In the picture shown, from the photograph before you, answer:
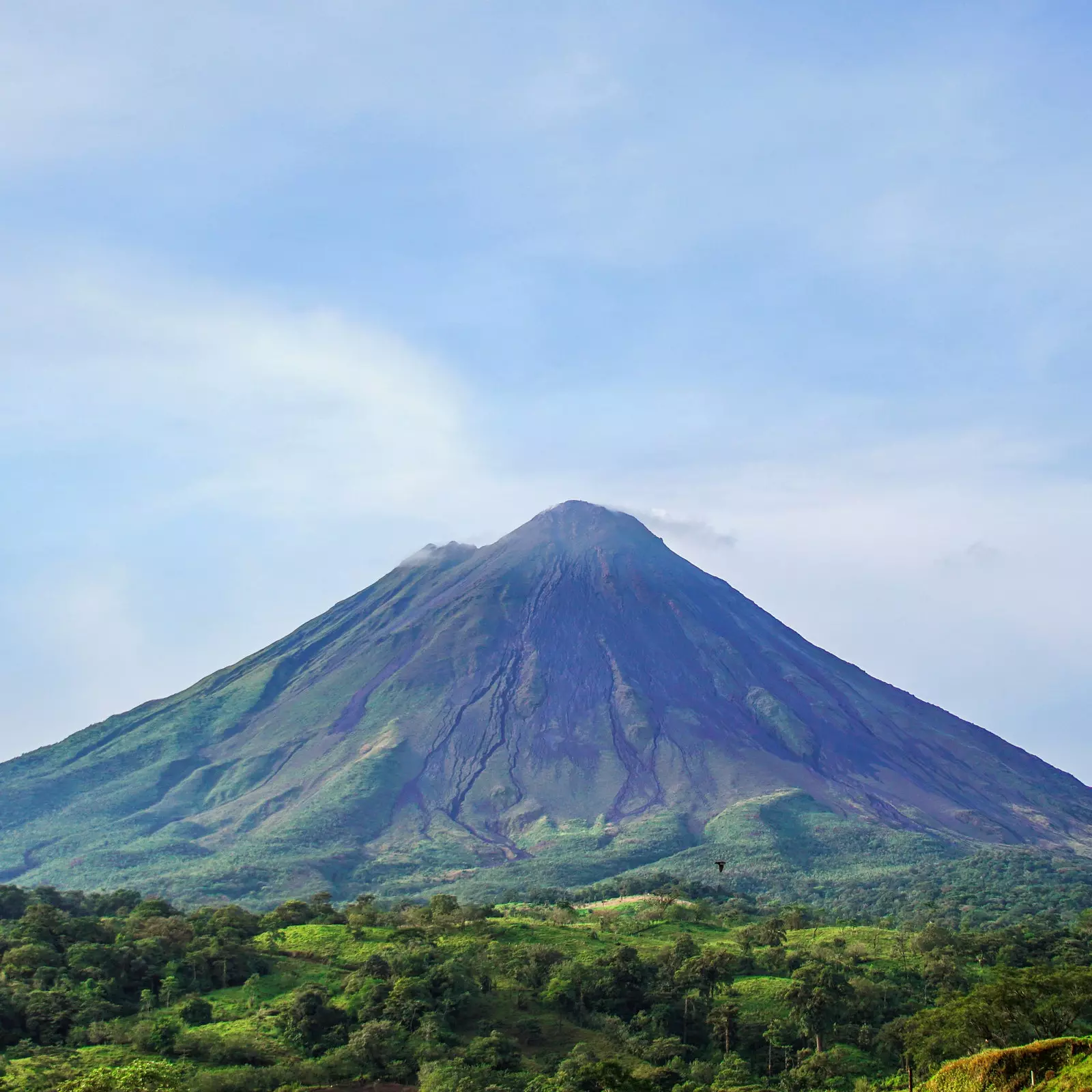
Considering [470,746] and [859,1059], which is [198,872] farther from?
[859,1059]

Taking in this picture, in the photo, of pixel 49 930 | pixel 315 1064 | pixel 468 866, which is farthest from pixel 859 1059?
pixel 468 866

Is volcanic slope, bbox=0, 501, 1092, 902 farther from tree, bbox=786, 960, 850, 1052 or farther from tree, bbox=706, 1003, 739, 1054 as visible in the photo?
tree, bbox=706, 1003, 739, 1054

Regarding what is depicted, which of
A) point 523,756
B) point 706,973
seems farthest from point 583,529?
point 706,973

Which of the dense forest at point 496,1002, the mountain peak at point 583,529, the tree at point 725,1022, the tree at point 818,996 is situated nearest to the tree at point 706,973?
the dense forest at point 496,1002

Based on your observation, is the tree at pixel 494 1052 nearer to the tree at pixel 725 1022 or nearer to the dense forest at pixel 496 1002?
the dense forest at pixel 496 1002

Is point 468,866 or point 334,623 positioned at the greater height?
point 334,623
